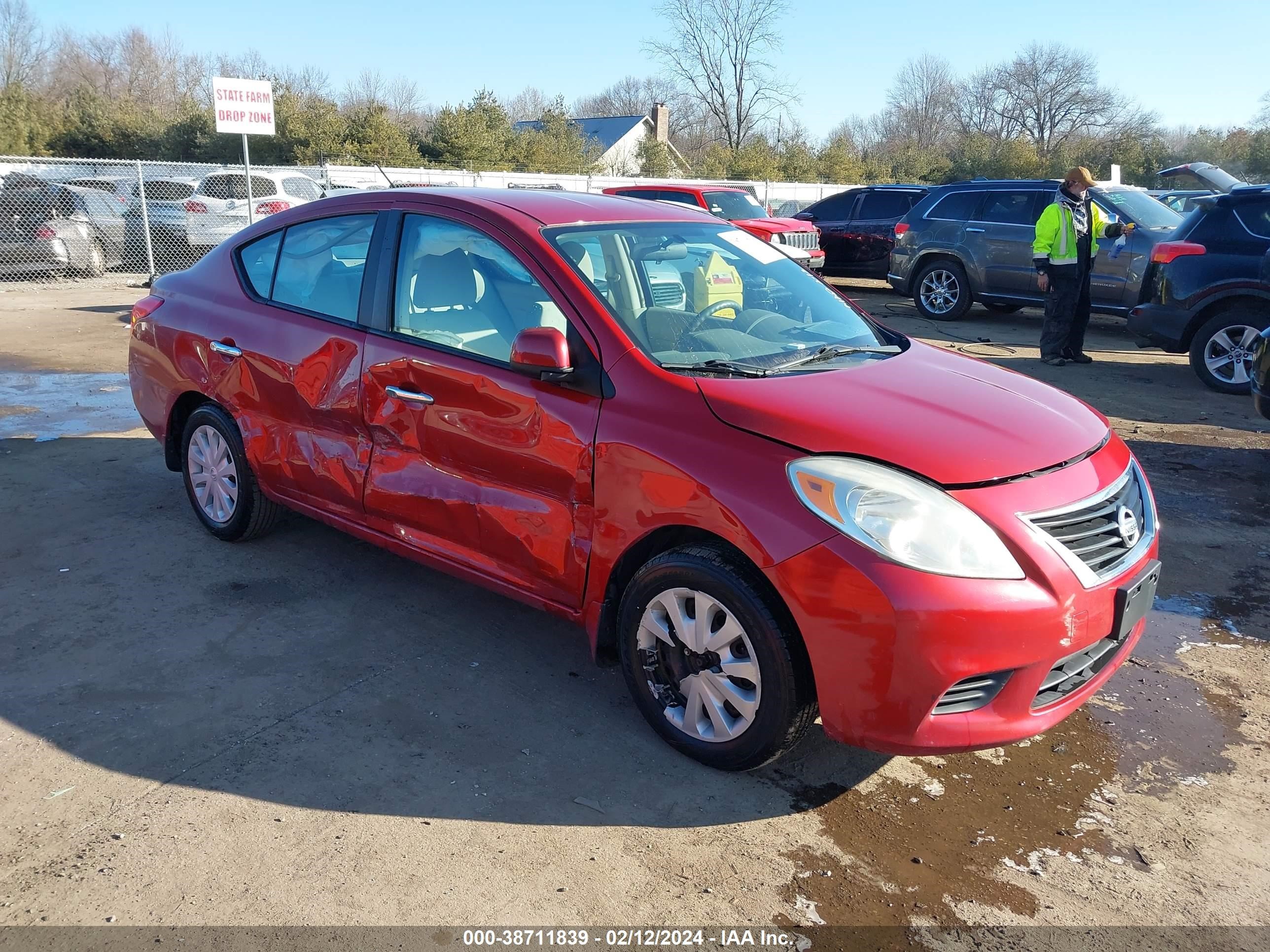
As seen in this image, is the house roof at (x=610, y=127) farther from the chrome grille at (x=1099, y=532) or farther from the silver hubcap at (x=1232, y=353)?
the chrome grille at (x=1099, y=532)

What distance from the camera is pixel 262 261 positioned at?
15.6ft

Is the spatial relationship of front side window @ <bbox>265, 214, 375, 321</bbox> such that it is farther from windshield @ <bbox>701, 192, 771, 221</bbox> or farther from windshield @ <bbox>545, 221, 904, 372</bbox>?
windshield @ <bbox>701, 192, 771, 221</bbox>

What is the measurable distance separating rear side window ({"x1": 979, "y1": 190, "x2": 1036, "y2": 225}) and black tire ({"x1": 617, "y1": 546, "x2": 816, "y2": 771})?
37.3ft

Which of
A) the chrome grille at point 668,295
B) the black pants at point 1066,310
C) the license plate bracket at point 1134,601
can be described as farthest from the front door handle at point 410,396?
the black pants at point 1066,310

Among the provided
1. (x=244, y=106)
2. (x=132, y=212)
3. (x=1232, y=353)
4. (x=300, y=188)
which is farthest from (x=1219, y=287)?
(x=132, y=212)

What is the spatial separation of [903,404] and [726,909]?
1621 millimetres

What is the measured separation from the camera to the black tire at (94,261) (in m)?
17.0

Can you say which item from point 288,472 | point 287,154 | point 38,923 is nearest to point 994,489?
point 38,923

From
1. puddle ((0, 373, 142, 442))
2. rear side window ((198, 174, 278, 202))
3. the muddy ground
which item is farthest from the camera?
rear side window ((198, 174, 278, 202))

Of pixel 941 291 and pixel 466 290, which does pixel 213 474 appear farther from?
pixel 941 291

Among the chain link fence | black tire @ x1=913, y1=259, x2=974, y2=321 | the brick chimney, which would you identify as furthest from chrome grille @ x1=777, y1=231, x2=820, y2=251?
the brick chimney

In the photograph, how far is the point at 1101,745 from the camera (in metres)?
3.44

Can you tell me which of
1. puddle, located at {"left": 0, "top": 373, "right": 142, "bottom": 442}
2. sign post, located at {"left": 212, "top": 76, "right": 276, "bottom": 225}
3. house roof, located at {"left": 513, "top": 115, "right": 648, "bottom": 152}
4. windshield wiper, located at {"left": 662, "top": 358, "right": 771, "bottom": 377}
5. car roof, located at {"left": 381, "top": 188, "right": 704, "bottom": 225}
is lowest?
puddle, located at {"left": 0, "top": 373, "right": 142, "bottom": 442}

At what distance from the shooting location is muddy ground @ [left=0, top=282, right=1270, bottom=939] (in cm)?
266
